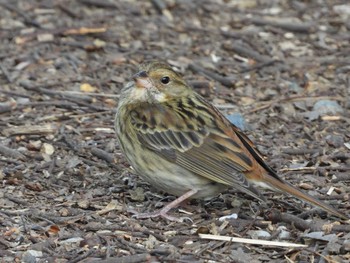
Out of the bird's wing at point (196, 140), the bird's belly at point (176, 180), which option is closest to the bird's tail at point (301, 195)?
the bird's wing at point (196, 140)

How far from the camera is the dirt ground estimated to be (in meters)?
6.57

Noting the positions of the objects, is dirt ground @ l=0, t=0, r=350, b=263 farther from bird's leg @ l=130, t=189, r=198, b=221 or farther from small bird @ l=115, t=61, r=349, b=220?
small bird @ l=115, t=61, r=349, b=220

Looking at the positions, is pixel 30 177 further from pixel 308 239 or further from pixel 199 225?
pixel 308 239

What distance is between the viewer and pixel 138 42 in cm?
1061

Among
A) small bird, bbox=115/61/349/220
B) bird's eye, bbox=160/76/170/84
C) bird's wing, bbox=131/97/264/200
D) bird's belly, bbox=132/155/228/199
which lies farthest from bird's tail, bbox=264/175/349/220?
bird's eye, bbox=160/76/170/84

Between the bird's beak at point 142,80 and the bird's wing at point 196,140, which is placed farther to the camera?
the bird's beak at point 142,80

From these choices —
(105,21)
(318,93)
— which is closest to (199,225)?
(318,93)

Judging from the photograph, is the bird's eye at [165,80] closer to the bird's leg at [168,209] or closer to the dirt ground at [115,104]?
the dirt ground at [115,104]

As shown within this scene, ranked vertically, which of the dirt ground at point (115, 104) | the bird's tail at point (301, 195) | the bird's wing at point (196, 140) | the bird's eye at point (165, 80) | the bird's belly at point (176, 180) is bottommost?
the dirt ground at point (115, 104)

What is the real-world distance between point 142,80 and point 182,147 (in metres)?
0.71

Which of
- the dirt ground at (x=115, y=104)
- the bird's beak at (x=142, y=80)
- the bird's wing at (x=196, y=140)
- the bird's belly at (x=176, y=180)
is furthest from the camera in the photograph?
the bird's beak at (x=142, y=80)

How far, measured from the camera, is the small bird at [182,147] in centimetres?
698

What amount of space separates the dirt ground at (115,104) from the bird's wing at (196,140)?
1.14 feet

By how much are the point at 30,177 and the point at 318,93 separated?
339 centimetres
